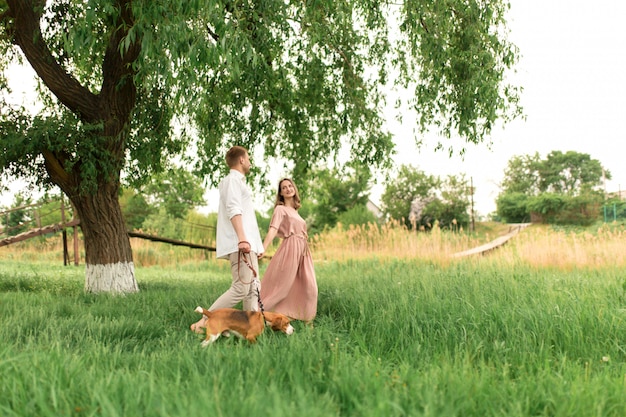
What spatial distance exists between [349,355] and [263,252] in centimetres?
207

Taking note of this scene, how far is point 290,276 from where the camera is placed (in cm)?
613

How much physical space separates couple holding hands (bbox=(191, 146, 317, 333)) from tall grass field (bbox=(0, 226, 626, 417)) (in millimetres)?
352

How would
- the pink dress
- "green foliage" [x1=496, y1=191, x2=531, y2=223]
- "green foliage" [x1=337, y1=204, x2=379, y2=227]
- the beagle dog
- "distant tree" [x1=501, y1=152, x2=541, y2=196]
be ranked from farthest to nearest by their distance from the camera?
"distant tree" [x1=501, y1=152, x2=541, y2=196] < "green foliage" [x1=496, y1=191, x2=531, y2=223] < "green foliage" [x1=337, y1=204, x2=379, y2=227] < the pink dress < the beagle dog

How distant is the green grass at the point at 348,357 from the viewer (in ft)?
9.40

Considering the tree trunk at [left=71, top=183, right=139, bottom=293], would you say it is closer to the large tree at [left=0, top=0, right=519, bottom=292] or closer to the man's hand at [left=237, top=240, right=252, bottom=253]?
the large tree at [left=0, top=0, right=519, bottom=292]

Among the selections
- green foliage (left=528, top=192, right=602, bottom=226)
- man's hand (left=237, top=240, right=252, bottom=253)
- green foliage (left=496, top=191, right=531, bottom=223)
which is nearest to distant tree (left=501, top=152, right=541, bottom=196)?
green foliage (left=496, top=191, right=531, bottom=223)

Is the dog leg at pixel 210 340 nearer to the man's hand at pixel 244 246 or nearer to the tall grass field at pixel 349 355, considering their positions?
the tall grass field at pixel 349 355

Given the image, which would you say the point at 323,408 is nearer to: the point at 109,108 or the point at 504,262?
the point at 109,108

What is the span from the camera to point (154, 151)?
28.9ft

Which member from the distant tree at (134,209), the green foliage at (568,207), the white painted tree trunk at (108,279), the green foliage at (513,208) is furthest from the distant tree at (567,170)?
the white painted tree trunk at (108,279)

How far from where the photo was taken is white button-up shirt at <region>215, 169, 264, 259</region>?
204 inches

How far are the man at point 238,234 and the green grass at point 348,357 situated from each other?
1.90 feet

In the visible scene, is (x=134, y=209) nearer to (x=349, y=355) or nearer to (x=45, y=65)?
(x=45, y=65)

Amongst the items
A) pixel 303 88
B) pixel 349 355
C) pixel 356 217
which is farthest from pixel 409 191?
pixel 349 355
